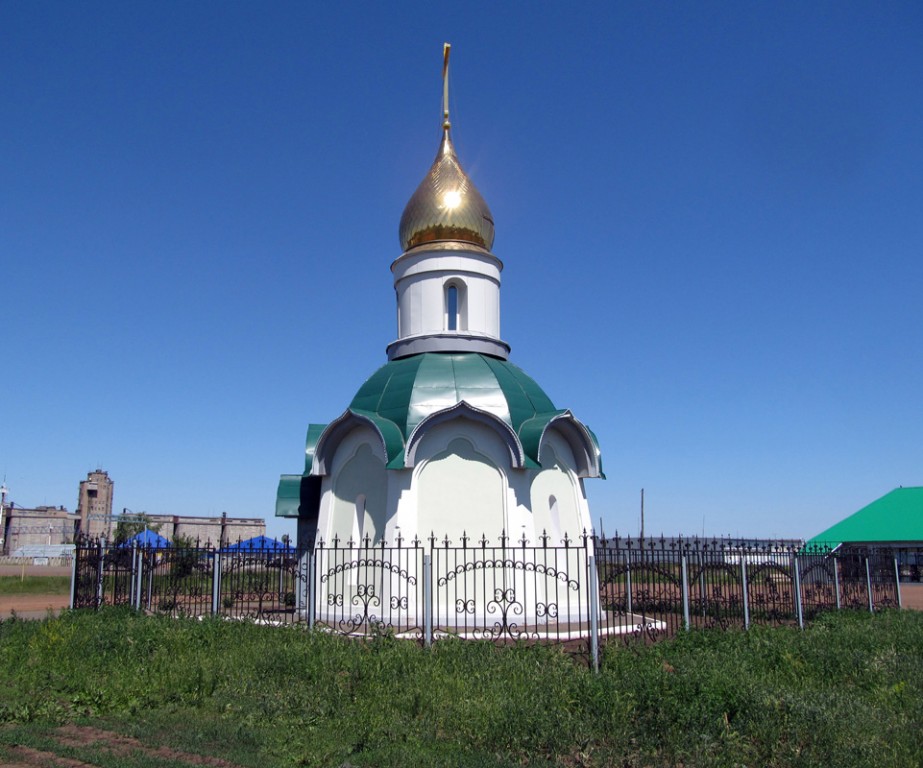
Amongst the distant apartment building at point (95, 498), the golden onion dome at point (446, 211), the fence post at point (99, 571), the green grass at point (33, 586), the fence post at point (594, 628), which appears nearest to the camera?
the fence post at point (594, 628)

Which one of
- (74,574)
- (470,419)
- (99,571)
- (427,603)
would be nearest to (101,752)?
(427,603)

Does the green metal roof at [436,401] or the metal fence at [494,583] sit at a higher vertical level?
the green metal roof at [436,401]

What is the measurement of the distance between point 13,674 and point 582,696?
21.8 ft

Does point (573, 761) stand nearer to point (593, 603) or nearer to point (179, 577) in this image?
point (593, 603)

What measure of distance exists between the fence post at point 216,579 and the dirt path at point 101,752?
18.1 ft

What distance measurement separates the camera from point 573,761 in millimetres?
6336

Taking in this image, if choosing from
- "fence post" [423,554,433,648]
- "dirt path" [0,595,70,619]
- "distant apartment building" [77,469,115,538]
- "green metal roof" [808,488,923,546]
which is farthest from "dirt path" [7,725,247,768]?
"distant apartment building" [77,469,115,538]

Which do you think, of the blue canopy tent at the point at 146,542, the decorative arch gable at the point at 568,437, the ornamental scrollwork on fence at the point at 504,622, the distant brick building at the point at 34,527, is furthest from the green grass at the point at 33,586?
the distant brick building at the point at 34,527

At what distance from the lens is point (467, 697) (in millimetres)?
7848

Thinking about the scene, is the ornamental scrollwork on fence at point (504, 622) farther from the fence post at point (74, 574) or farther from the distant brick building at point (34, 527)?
the distant brick building at point (34, 527)

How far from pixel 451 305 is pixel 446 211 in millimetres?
1956

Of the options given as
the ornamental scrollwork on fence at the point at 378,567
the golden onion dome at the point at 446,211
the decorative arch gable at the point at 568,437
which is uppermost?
the golden onion dome at the point at 446,211

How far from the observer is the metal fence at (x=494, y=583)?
39.0 ft

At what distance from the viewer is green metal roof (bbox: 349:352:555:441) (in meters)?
14.2
